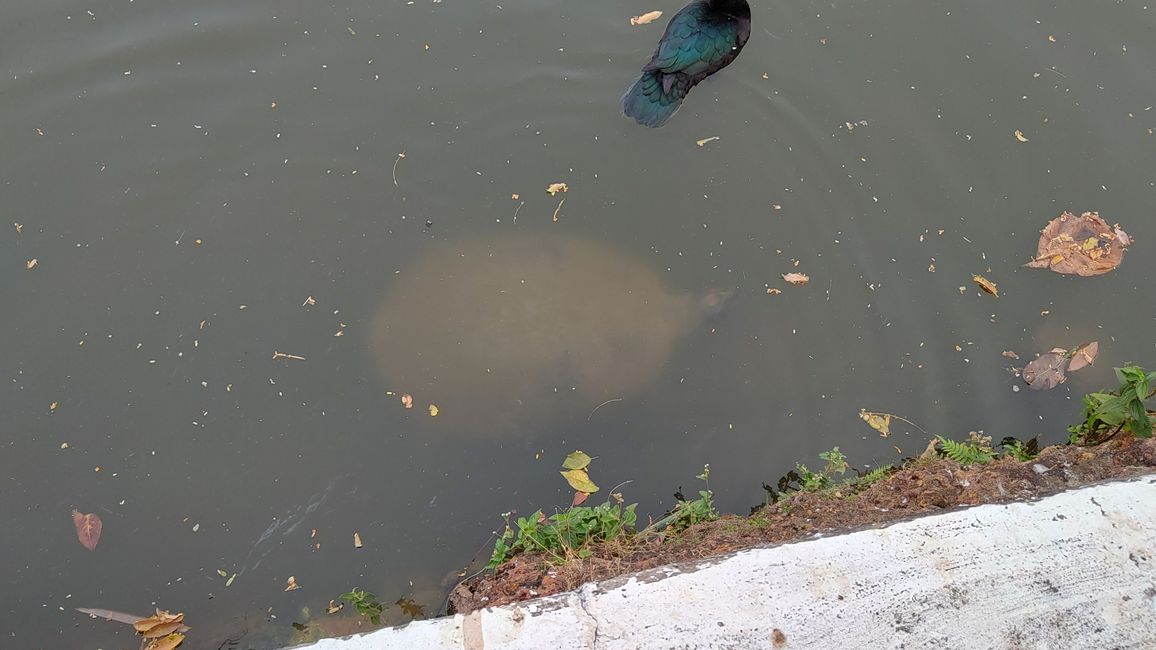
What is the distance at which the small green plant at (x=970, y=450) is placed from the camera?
305 cm

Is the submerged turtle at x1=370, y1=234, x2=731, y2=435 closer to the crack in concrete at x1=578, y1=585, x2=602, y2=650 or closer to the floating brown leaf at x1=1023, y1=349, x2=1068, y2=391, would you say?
the crack in concrete at x1=578, y1=585, x2=602, y2=650

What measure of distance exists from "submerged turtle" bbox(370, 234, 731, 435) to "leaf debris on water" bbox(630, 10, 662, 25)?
4.30 feet

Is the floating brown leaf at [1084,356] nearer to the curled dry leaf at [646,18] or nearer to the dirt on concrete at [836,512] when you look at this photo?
the dirt on concrete at [836,512]

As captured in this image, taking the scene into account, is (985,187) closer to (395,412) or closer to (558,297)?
(558,297)

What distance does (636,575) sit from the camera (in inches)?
95.5

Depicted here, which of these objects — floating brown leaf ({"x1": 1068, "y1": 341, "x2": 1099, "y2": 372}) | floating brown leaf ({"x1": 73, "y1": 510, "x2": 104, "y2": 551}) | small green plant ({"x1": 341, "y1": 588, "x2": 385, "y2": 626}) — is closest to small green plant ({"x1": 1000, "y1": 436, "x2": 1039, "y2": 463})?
floating brown leaf ({"x1": 1068, "y1": 341, "x2": 1099, "y2": 372})

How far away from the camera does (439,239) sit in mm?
3719

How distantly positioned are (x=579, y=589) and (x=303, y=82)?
9.49 feet

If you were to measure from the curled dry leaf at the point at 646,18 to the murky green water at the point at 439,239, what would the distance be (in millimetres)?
73

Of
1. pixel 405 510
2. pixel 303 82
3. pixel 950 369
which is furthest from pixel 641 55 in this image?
pixel 405 510

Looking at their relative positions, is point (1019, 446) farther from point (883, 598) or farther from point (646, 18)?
point (646, 18)

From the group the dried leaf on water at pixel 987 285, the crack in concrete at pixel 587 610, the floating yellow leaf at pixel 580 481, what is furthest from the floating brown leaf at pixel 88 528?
the dried leaf on water at pixel 987 285

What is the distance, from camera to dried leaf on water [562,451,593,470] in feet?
10.9

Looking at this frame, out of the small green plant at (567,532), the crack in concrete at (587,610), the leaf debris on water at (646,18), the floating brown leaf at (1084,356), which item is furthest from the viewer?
the leaf debris on water at (646,18)
